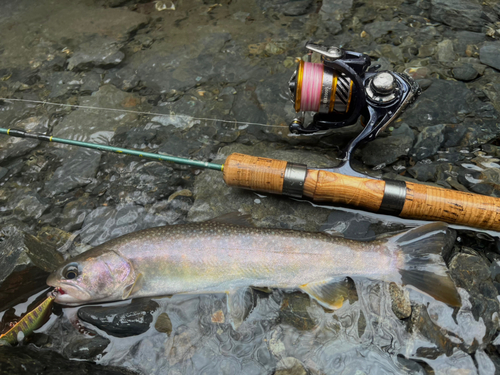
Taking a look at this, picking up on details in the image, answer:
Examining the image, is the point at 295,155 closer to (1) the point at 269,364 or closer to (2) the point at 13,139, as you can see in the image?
(1) the point at 269,364

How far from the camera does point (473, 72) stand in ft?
13.9

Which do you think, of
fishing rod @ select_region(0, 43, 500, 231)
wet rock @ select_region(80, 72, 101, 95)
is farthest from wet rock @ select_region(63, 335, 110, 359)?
wet rock @ select_region(80, 72, 101, 95)

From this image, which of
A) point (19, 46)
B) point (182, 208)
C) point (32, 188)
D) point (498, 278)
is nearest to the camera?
point (498, 278)

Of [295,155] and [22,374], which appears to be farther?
[295,155]

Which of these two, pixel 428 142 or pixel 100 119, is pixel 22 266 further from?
pixel 428 142

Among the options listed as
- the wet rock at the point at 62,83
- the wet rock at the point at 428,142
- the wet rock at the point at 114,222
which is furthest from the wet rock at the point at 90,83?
the wet rock at the point at 428,142

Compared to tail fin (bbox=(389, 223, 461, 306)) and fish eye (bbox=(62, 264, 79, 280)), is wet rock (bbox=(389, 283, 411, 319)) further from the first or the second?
fish eye (bbox=(62, 264, 79, 280))

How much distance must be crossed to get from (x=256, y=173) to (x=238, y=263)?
0.72m

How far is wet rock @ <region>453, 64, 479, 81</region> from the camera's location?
4.19 m

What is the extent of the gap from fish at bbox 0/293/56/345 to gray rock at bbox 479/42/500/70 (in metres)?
5.01

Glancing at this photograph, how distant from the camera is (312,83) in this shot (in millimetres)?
3031

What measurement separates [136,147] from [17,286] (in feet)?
5.61

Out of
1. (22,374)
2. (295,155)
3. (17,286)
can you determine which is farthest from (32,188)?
(295,155)

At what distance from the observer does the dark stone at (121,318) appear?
263cm
